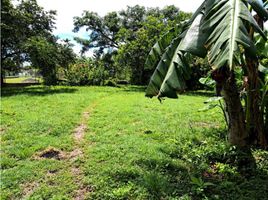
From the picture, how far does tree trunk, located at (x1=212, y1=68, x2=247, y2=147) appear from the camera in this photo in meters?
3.87

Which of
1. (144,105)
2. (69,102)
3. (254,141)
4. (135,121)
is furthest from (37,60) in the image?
(254,141)

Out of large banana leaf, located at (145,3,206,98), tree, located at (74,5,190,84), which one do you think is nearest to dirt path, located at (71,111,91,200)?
large banana leaf, located at (145,3,206,98)

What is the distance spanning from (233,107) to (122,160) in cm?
180

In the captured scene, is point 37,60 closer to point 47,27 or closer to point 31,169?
point 47,27

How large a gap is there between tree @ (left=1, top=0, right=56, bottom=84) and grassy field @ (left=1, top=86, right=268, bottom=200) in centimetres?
824

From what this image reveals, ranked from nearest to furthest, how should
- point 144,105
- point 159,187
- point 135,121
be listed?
point 159,187, point 135,121, point 144,105

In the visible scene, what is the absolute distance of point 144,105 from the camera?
9852 mm

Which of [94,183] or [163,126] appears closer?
[94,183]

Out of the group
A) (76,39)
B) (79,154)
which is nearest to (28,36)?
(76,39)

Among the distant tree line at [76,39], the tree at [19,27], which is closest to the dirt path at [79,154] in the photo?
the distant tree line at [76,39]

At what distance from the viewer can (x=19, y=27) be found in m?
14.6

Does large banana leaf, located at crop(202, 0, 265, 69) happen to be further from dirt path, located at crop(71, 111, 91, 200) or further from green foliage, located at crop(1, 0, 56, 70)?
green foliage, located at crop(1, 0, 56, 70)

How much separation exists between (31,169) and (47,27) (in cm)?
1569

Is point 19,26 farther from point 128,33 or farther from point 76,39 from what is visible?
point 76,39
